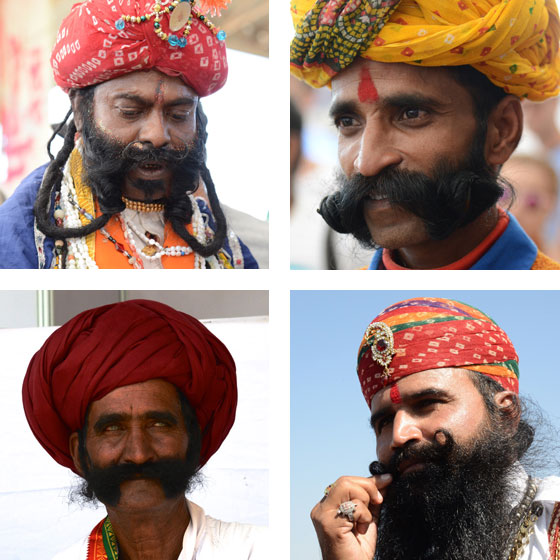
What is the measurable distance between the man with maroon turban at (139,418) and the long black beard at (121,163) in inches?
8.7

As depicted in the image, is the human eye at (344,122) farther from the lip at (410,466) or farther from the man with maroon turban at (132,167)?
the lip at (410,466)

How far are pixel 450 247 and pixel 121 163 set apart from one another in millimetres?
655

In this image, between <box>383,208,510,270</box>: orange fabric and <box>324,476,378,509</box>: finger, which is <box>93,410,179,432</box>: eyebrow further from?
<box>383,208,510,270</box>: orange fabric

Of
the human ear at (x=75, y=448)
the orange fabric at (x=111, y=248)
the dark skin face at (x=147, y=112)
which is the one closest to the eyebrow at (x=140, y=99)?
the dark skin face at (x=147, y=112)

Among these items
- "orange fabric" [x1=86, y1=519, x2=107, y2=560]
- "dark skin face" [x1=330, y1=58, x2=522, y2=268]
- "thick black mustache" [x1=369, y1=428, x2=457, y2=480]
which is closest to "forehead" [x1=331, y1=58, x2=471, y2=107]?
"dark skin face" [x1=330, y1=58, x2=522, y2=268]

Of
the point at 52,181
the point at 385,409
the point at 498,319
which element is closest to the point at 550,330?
the point at 498,319

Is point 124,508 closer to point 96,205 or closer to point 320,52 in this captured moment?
point 96,205

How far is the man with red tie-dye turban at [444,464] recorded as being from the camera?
5.31 ft

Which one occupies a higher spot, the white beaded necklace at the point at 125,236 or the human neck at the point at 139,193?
the human neck at the point at 139,193

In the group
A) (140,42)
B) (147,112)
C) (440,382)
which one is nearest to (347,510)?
(440,382)

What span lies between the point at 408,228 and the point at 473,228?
12 centimetres

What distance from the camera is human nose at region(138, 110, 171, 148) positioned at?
1.67 meters

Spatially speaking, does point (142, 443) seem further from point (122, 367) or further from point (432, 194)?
point (432, 194)

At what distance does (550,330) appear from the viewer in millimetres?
1706
